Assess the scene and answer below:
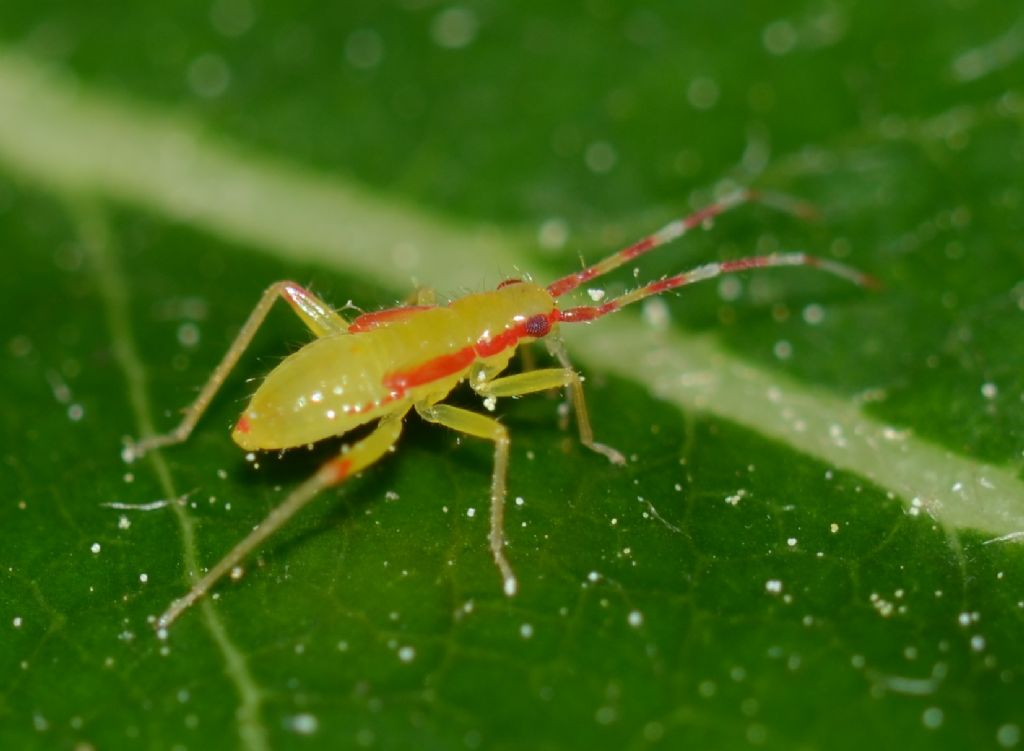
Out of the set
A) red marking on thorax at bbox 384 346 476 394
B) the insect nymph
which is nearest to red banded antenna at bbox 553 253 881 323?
the insect nymph

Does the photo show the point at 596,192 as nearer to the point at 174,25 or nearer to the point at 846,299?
the point at 846,299

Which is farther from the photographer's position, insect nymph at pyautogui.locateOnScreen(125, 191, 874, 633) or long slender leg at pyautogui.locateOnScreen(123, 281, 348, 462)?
long slender leg at pyautogui.locateOnScreen(123, 281, 348, 462)

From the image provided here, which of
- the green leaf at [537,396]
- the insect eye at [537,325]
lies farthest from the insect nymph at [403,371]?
the green leaf at [537,396]

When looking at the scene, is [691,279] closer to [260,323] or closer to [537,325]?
[537,325]

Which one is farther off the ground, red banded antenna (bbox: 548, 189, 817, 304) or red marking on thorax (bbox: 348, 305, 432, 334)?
red banded antenna (bbox: 548, 189, 817, 304)

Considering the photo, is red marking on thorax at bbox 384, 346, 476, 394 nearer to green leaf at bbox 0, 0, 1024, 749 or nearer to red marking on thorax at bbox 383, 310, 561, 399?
red marking on thorax at bbox 383, 310, 561, 399

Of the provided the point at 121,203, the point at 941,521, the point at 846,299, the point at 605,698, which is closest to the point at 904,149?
the point at 846,299

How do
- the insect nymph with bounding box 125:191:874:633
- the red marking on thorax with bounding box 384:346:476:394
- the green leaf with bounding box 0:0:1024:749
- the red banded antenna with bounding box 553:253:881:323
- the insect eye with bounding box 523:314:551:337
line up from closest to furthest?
the green leaf with bounding box 0:0:1024:749, the insect nymph with bounding box 125:191:874:633, the red marking on thorax with bounding box 384:346:476:394, the red banded antenna with bounding box 553:253:881:323, the insect eye with bounding box 523:314:551:337

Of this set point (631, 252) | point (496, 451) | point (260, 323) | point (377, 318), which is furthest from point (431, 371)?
point (631, 252)
